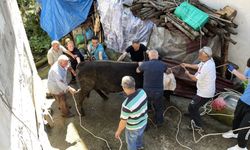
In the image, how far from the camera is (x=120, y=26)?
10148 millimetres

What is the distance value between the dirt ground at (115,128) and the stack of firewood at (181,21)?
6.22ft

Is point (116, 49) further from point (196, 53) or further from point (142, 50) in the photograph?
point (196, 53)

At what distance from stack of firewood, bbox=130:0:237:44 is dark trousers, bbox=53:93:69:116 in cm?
322

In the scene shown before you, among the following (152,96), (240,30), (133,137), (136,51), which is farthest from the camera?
(136,51)

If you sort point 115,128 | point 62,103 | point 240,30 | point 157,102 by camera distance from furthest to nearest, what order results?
point 240,30, point 62,103, point 115,128, point 157,102

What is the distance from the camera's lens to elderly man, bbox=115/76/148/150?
6137mm

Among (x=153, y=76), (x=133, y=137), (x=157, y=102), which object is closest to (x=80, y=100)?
(x=157, y=102)

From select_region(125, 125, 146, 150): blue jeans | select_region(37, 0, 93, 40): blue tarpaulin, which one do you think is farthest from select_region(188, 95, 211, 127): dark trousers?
select_region(37, 0, 93, 40): blue tarpaulin

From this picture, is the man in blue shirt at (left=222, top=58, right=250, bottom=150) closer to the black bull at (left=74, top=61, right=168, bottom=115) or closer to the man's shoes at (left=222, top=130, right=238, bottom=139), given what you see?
the man's shoes at (left=222, top=130, right=238, bottom=139)

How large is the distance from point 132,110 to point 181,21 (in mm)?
3631

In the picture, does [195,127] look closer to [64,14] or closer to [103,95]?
[103,95]

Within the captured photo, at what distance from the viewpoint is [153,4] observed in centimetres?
947

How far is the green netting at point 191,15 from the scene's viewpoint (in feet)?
28.0

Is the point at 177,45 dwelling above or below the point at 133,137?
above
